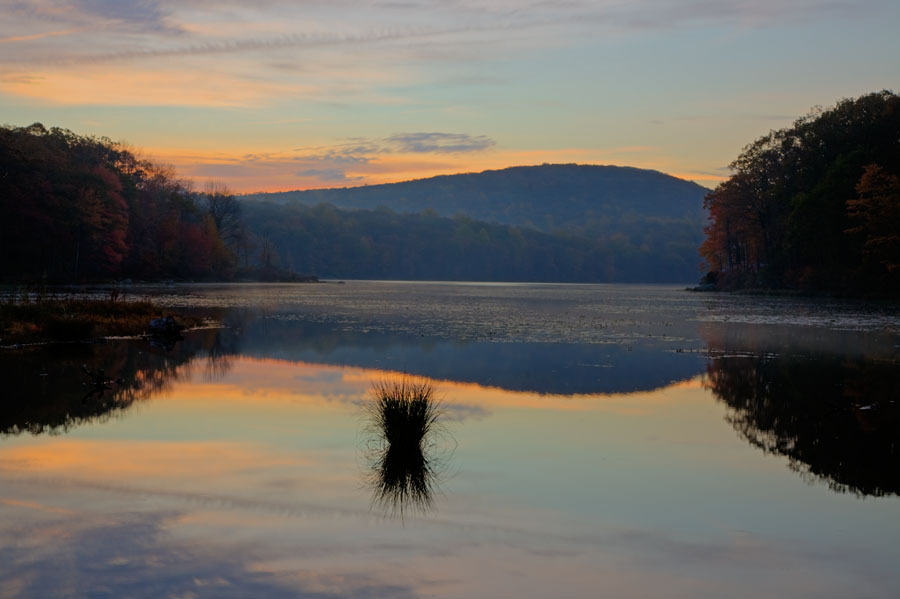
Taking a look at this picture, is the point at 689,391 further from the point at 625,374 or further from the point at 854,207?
the point at 854,207

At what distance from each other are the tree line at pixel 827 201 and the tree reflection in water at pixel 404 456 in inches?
2653

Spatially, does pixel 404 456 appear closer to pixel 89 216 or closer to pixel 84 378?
pixel 84 378

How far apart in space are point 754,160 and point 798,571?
343ft

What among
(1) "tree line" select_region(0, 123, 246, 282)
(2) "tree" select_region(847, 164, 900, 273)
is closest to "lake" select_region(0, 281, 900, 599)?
(2) "tree" select_region(847, 164, 900, 273)

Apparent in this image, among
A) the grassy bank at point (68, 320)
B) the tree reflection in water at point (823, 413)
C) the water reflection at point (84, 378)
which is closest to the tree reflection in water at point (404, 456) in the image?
the tree reflection in water at point (823, 413)

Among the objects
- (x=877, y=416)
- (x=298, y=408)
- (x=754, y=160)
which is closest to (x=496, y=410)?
(x=298, y=408)

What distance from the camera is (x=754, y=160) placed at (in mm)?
105000

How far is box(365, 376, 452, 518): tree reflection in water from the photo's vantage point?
10.5 meters

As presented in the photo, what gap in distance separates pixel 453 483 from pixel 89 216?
91.1m

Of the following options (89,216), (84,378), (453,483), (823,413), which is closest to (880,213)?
(823,413)

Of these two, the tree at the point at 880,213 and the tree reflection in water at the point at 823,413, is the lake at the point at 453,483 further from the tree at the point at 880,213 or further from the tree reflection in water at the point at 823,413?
the tree at the point at 880,213

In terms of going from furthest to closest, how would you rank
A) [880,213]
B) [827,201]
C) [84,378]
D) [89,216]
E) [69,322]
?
1. [89,216]
2. [827,201]
3. [880,213]
4. [69,322]
5. [84,378]

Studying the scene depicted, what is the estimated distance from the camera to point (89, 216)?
3659 inches

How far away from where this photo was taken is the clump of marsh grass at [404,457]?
34.8ft
